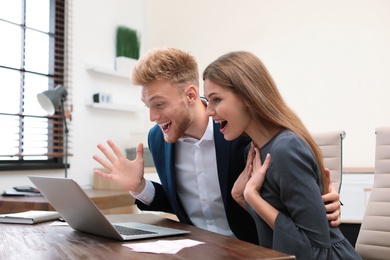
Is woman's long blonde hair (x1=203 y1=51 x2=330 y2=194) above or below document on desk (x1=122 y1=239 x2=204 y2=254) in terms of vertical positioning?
above

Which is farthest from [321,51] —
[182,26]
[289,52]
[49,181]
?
[49,181]

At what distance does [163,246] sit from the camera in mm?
1033

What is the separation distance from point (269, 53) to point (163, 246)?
275cm

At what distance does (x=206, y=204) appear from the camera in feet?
5.39

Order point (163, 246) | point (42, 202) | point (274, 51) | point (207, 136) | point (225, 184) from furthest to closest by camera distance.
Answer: point (274, 51)
point (42, 202)
point (207, 136)
point (225, 184)
point (163, 246)

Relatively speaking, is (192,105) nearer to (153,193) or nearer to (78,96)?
(153,193)

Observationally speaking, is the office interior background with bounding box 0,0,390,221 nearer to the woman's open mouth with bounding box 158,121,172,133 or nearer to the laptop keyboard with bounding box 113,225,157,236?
the woman's open mouth with bounding box 158,121,172,133

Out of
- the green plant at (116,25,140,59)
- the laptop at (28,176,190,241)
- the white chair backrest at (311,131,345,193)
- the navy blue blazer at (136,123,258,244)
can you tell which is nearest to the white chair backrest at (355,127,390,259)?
the white chair backrest at (311,131,345,193)

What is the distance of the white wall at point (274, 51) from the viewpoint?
120 inches

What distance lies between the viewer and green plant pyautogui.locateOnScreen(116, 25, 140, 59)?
13.1 ft

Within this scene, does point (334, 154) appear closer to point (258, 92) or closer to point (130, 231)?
point (258, 92)

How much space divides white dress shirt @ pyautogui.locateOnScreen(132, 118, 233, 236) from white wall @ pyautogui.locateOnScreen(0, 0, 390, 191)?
1750mm

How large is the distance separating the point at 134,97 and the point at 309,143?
10.1ft

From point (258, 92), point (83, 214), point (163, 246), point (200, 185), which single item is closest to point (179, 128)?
point (200, 185)
